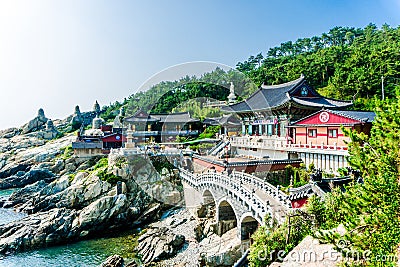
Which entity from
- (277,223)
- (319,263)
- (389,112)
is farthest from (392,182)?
(277,223)

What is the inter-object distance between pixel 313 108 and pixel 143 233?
19.9m

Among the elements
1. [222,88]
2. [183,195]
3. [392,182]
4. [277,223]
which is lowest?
[183,195]

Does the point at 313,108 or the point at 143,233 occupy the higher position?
the point at 313,108

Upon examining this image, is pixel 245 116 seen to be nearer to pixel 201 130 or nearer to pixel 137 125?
pixel 201 130

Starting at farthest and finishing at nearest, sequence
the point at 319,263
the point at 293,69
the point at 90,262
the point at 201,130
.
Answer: the point at 293,69 < the point at 201,130 < the point at 90,262 < the point at 319,263

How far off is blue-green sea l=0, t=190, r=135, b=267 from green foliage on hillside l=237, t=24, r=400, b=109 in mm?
30790

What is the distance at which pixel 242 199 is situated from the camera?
19.0m

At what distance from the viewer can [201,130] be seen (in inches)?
2173

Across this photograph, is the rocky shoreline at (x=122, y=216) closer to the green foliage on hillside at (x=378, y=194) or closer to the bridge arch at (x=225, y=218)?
the bridge arch at (x=225, y=218)

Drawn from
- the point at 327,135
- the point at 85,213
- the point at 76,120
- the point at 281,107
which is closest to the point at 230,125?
the point at 281,107

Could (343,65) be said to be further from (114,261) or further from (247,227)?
(114,261)

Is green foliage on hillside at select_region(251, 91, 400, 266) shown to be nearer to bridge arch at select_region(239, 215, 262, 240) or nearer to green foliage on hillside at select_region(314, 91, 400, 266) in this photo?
green foliage on hillside at select_region(314, 91, 400, 266)

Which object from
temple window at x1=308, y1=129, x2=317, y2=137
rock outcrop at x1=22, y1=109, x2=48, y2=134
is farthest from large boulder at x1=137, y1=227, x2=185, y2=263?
rock outcrop at x1=22, y1=109, x2=48, y2=134

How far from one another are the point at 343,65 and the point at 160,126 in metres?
32.2
